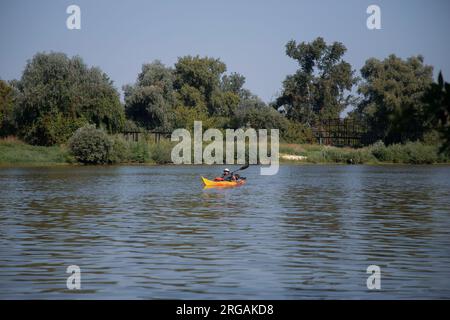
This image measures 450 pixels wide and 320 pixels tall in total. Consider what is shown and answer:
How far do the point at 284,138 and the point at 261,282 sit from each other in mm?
84250

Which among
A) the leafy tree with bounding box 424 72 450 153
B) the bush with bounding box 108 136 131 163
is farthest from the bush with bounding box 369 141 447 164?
the leafy tree with bounding box 424 72 450 153

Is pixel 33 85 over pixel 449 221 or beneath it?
over

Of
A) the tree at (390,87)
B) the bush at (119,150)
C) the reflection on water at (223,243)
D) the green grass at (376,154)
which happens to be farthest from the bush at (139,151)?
the reflection on water at (223,243)

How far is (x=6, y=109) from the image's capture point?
85812mm

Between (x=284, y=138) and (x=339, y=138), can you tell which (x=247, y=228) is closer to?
(x=284, y=138)

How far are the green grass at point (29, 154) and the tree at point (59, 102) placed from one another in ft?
6.42

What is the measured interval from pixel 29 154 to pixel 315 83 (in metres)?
54.5

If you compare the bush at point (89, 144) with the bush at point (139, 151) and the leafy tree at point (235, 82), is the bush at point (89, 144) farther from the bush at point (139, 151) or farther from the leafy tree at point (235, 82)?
the leafy tree at point (235, 82)

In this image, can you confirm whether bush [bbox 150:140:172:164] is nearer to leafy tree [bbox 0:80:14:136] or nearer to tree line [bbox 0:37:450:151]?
tree line [bbox 0:37:450:151]

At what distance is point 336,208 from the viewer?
32.0 meters

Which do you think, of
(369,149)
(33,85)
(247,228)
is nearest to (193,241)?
(247,228)

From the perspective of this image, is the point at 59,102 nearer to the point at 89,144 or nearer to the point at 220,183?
the point at 89,144
